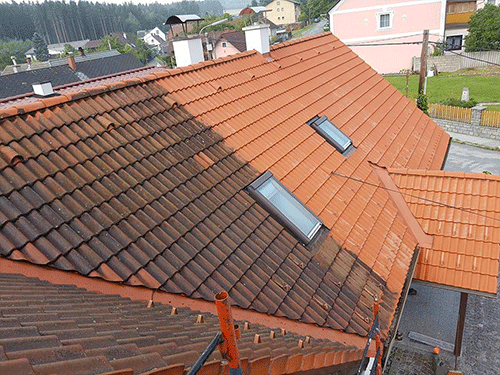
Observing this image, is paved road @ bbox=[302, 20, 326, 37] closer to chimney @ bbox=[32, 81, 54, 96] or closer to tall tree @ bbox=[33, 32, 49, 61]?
chimney @ bbox=[32, 81, 54, 96]

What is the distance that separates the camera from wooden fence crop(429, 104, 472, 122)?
21.1m

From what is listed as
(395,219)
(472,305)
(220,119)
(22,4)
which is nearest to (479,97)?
(472,305)

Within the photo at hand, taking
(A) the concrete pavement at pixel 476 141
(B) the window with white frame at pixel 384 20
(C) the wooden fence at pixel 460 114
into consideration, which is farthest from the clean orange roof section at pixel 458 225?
(B) the window with white frame at pixel 384 20

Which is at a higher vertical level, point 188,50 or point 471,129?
point 188,50

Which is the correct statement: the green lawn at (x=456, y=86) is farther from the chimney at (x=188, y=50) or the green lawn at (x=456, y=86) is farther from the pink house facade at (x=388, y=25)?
the chimney at (x=188, y=50)

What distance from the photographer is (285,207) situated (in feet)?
19.0

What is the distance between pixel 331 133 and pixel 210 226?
14.9ft

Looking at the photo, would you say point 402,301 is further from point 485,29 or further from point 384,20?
point 485,29

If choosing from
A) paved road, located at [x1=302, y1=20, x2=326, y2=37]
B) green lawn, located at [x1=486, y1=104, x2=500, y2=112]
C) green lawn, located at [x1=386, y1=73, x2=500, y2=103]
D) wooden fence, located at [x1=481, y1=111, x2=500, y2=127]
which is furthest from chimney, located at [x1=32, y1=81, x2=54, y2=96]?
paved road, located at [x1=302, y1=20, x2=326, y2=37]

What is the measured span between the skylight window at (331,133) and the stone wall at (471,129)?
15983 millimetres

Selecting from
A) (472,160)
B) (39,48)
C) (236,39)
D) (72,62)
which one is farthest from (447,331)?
(39,48)

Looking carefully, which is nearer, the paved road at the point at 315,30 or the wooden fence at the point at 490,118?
the wooden fence at the point at 490,118

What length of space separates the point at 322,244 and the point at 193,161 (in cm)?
229

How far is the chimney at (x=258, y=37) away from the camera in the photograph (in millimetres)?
9547
